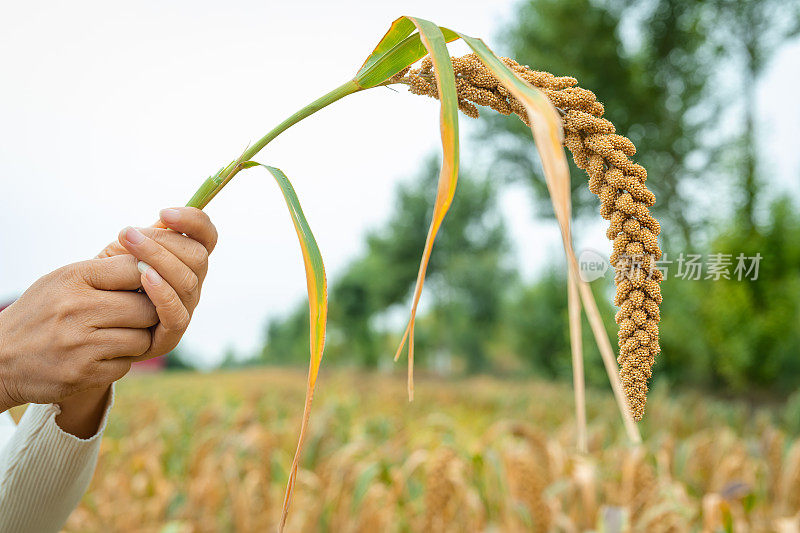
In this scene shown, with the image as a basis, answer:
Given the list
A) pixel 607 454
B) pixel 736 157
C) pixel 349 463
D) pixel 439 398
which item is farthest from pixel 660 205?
pixel 349 463

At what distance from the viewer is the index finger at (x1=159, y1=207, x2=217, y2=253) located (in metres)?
0.64

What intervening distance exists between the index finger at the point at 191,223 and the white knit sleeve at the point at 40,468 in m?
0.43

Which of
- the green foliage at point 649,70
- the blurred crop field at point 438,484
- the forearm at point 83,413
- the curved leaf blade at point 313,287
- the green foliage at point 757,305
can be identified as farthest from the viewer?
the green foliage at point 649,70

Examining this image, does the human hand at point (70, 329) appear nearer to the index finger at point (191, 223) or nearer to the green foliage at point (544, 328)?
the index finger at point (191, 223)

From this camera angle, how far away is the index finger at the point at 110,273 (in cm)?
64

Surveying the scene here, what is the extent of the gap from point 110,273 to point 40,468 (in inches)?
20.9

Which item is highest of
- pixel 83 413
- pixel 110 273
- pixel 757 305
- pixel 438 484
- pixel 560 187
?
pixel 757 305

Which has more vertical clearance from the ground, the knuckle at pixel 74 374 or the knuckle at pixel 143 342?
the knuckle at pixel 143 342

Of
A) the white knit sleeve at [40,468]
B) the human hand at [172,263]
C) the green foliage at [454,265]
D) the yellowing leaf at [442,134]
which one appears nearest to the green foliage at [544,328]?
the green foliage at [454,265]

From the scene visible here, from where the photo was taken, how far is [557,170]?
37 cm

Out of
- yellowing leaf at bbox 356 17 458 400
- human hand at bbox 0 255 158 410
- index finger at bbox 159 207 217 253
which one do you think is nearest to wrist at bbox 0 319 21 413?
human hand at bbox 0 255 158 410

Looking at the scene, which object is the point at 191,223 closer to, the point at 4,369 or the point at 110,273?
the point at 110,273

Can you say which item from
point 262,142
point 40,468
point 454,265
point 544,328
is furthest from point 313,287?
point 454,265

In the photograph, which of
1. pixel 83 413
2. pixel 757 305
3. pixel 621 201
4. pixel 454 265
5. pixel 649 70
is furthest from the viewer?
pixel 454 265
